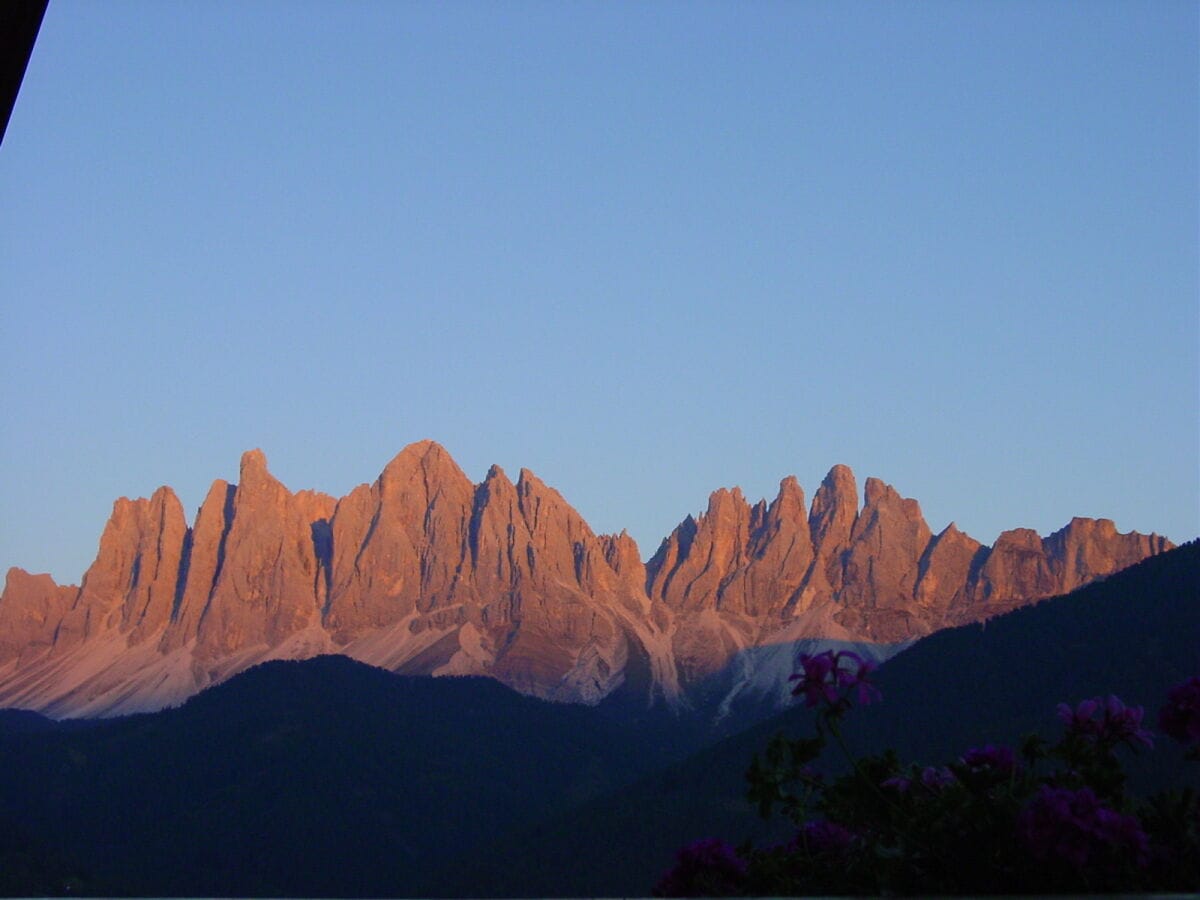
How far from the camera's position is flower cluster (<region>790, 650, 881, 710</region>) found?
6.46m

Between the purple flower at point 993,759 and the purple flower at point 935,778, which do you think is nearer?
the purple flower at point 993,759

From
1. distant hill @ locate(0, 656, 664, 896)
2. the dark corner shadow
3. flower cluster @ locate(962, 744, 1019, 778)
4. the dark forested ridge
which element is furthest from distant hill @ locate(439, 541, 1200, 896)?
the dark corner shadow

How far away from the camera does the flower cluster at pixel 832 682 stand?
6461 millimetres

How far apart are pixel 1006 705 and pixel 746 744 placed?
62.3 feet

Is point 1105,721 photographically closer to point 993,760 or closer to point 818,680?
point 993,760

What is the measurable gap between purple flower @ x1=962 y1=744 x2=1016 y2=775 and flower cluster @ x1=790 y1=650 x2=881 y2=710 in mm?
488

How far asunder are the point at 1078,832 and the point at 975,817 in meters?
0.57

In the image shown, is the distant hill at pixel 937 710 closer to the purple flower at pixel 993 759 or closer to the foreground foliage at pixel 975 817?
the foreground foliage at pixel 975 817

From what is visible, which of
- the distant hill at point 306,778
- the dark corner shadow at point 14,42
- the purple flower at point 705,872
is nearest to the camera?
the dark corner shadow at point 14,42

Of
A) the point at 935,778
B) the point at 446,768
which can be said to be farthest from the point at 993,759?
the point at 446,768

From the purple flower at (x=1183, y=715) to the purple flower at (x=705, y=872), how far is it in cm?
188

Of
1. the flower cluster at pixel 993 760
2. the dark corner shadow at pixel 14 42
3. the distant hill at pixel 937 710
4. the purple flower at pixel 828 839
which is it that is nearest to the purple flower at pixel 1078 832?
the flower cluster at pixel 993 760

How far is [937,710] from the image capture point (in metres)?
117

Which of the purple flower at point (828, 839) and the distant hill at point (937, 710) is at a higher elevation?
the distant hill at point (937, 710)
